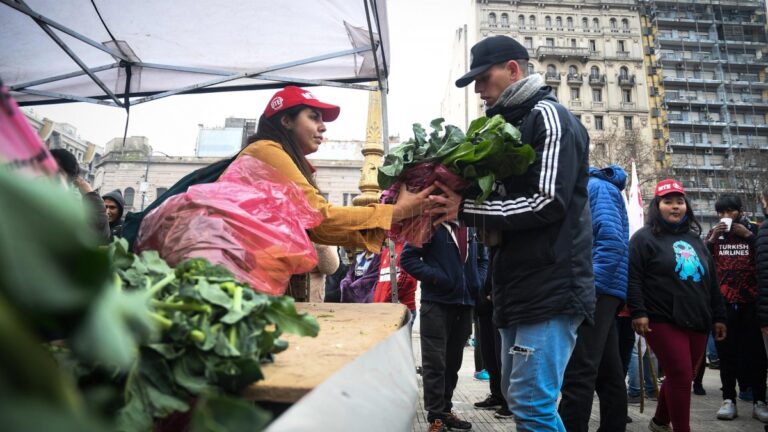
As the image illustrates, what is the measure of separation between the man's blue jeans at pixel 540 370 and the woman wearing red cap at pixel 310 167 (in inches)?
31.6

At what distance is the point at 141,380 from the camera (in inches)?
29.5

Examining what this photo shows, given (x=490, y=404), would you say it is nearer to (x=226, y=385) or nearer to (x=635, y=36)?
(x=226, y=385)

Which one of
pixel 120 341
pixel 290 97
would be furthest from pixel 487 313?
pixel 120 341

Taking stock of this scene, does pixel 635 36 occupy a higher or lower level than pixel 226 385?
higher

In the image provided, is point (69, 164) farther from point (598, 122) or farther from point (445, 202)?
point (598, 122)

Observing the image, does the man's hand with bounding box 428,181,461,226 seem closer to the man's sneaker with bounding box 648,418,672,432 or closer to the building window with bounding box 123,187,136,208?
the man's sneaker with bounding box 648,418,672,432

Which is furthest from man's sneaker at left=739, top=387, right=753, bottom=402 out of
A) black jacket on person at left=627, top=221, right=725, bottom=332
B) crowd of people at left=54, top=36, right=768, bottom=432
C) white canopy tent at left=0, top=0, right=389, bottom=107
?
white canopy tent at left=0, top=0, right=389, bottom=107

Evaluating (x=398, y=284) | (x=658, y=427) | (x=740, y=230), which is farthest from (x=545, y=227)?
(x=740, y=230)

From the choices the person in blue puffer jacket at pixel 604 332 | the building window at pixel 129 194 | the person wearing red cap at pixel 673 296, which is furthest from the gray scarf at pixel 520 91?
the building window at pixel 129 194

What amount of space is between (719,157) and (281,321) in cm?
5689

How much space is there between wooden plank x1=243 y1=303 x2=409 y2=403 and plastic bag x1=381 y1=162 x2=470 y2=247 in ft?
2.22

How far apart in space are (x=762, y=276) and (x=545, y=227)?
2936 millimetres

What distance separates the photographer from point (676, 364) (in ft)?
10.9

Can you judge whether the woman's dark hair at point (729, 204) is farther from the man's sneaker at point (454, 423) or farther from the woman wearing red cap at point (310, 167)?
the woman wearing red cap at point (310, 167)
